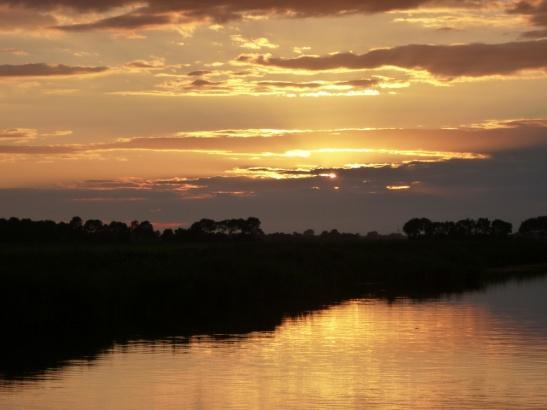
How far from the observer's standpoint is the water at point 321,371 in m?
21.2

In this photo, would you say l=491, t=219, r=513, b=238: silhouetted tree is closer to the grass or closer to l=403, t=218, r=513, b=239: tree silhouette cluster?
l=403, t=218, r=513, b=239: tree silhouette cluster

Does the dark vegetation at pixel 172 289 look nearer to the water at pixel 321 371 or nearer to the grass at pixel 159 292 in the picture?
the grass at pixel 159 292

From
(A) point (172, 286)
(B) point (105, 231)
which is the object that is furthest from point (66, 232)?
(A) point (172, 286)

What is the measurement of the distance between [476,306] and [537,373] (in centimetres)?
1943

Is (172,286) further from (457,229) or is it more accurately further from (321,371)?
(457,229)

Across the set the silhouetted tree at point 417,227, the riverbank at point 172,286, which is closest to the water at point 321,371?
the riverbank at point 172,286

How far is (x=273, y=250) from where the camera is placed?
62469 mm

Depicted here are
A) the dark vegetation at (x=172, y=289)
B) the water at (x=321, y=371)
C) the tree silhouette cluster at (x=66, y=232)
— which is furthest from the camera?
the tree silhouette cluster at (x=66, y=232)

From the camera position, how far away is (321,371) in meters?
24.8

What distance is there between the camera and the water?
2122cm

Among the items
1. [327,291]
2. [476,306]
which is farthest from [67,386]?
[327,291]

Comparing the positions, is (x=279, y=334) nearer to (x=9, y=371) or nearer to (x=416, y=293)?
(x=9, y=371)

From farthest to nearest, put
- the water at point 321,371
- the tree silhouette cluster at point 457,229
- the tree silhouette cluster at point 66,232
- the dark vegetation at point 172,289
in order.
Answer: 1. the tree silhouette cluster at point 457,229
2. the tree silhouette cluster at point 66,232
3. the dark vegetation at point 172,289
4. the water at point 321,371

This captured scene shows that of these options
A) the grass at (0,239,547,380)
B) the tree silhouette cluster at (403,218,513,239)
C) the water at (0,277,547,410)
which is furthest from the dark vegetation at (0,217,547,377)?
the tree silhouette cluster at (403,218,513,239)
